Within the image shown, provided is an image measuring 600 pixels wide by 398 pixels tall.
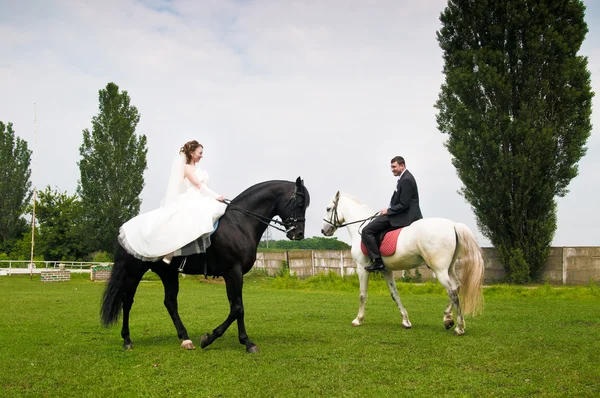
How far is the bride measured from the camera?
714 centimetres

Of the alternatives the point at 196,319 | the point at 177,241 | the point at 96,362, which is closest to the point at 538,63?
the point at 196,319

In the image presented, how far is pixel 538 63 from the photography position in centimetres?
2203

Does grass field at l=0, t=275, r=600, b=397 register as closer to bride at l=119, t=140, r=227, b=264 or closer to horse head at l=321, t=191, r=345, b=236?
bride at l=119, t=140, r=227, b=264

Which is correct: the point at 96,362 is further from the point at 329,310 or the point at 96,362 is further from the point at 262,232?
the point at 329,310

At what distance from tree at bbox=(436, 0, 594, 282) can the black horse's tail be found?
699 inches

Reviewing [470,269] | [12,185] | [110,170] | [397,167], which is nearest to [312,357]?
[470,269]

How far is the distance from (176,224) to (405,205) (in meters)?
3.84

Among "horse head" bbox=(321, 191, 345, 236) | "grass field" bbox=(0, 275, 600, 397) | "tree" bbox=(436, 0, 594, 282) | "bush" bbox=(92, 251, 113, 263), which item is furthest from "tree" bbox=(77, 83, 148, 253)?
"horse head" bbox=(321, 191, 345, 236)

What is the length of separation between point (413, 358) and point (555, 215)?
18.0 meters

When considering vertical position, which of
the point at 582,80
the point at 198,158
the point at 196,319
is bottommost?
the point at 196,319

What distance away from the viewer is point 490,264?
22922 millimetres

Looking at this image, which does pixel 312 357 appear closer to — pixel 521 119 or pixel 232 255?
pixel 232 255

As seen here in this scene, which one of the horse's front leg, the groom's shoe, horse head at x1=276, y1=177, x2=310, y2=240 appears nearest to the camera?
horse head at x1=276, y1=177, x2=310, y2=240

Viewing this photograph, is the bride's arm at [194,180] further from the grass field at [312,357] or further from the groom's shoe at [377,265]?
the groom's shoe at [377,265]
